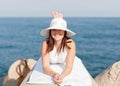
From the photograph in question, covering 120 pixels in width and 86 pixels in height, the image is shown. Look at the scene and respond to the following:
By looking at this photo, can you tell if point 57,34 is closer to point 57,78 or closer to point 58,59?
point 58,59

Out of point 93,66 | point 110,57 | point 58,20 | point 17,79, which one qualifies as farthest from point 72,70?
point 110,57

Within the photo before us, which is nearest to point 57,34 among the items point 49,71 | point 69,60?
point 69,60

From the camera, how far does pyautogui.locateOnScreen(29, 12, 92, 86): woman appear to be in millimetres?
5457

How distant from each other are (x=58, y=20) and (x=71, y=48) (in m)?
0.48

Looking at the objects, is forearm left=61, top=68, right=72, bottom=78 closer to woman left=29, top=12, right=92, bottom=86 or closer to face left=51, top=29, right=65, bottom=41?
woman left=29, top=12, right=92, bottom=86

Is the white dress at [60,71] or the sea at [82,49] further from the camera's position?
the sea at [82,49]

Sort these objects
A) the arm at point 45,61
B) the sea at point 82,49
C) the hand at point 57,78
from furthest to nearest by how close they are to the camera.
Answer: the sea at point 82,49, the arm at point 45,61, the hand at point 57,78

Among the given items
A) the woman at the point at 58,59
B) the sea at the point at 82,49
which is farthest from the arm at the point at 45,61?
the sea at the point at 82,49

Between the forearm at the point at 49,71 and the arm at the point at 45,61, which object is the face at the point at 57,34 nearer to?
the arm at the point at 45,61

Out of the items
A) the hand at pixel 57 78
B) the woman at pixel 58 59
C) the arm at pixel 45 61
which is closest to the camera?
the hand at pixel 57 78

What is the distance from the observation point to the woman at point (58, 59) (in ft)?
17.9

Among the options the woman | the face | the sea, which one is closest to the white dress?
the woman

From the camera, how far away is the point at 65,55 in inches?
225

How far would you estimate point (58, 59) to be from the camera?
19.0 ft
